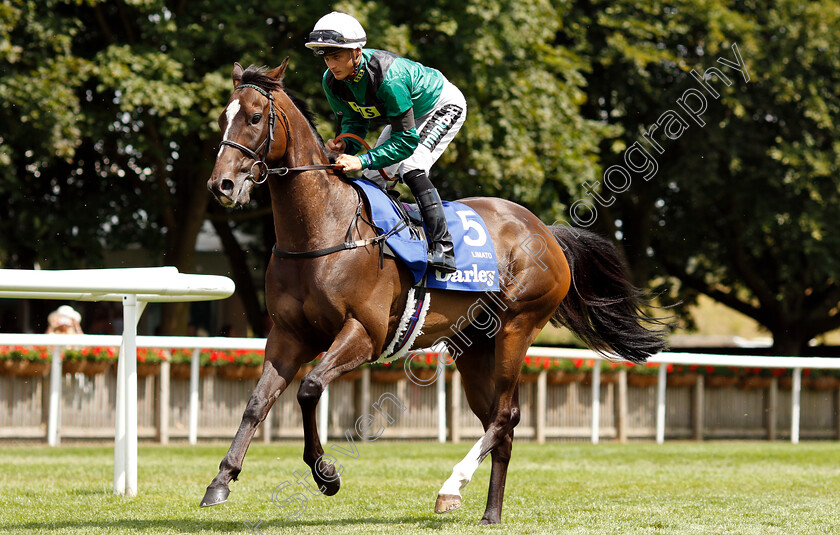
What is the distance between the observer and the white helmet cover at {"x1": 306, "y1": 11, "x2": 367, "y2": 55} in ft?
15.6

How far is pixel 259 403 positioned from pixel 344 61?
5.61 feet

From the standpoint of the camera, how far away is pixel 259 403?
4.53 m

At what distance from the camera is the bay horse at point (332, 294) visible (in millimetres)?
4520

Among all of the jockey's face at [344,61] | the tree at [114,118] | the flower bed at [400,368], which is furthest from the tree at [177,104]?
the jockey's face at [344,61]

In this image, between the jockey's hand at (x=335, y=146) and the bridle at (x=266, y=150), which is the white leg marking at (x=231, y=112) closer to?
the bridle at (x=266, y=150)

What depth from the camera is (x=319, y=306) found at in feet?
15.3

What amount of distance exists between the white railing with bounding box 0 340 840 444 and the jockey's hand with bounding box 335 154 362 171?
4.81m

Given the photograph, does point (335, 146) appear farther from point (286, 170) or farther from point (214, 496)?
point (214, 496)

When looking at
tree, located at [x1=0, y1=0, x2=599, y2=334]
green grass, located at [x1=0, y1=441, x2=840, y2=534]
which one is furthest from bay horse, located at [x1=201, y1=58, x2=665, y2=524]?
tree, located at [x1=0, y1=0, x2=599, y2=334]

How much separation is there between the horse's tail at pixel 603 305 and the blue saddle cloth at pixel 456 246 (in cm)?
104

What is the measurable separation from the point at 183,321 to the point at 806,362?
895cm

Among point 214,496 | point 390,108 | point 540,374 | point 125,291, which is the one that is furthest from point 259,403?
point 540,374

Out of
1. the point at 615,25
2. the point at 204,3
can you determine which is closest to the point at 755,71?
the point at 615,25

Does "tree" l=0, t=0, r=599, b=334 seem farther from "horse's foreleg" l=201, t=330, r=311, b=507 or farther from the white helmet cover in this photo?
"horse's foreleg" l=201, t=330, r=311, b=507
